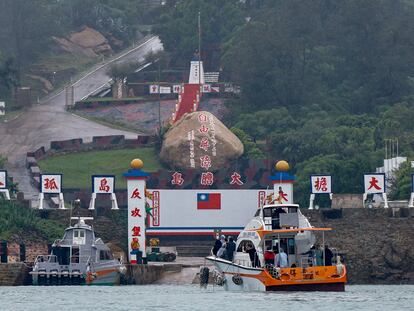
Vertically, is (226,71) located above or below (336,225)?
above

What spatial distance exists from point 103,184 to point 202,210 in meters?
5.48

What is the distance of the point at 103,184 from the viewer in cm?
9531

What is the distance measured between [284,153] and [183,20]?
38.7m

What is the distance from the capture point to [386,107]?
129250 millimetres

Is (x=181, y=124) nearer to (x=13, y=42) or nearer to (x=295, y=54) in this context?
(x=295, y=54)

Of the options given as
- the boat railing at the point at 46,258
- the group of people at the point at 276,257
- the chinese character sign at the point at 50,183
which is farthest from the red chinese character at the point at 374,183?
the group of people at the point at 276,257

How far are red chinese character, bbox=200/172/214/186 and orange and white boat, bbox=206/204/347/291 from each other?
20670mm

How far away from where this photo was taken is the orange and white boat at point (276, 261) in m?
72.1

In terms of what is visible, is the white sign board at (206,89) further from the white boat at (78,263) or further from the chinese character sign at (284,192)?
the white boat at (78,263)

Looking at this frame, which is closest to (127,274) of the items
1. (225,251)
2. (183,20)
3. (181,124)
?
(225,251)

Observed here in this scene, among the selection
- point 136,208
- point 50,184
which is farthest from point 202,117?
point 136,208

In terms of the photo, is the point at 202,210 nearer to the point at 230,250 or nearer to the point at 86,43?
the point at 230,250

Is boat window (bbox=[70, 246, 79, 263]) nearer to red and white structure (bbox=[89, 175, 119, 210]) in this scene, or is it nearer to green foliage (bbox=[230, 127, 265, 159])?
red and white structure (bbox=[89, 175, 119, 210])

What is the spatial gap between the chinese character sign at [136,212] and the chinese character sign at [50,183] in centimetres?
442
